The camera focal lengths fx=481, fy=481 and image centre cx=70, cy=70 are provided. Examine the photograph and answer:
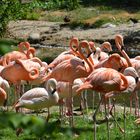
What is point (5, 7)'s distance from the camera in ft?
47.9

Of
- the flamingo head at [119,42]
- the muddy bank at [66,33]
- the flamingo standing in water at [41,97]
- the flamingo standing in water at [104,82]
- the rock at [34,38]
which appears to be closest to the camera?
the flamingo standing in water at [104,82]

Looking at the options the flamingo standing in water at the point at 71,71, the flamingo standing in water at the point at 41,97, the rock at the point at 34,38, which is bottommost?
the rock at the point at 34,38

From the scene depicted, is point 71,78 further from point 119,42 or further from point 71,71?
point 119,42

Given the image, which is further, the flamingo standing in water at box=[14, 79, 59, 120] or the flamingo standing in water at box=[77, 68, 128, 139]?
the flamingo standing in water at box=[14, 79, 59, 120]

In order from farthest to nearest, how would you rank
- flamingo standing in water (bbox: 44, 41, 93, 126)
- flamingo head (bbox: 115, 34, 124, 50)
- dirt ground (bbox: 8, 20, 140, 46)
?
dirt ground (bbox: 8, 20, 140, 46), flamingo head (bbox: 115, 34, 124, 50), flamingo standing in water (bbox: 44, 41, 93, 126)

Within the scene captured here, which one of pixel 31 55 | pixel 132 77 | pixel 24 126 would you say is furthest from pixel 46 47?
pixel 24 126

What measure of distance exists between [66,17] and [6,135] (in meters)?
17.7

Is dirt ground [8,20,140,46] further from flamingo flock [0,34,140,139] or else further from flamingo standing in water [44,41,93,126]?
flamingo standing in water [44,41,93,126]

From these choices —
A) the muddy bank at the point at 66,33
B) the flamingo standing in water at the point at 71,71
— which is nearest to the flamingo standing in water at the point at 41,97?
the flamingo standing in water at the point at 71,71

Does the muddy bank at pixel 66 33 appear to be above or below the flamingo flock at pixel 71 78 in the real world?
below

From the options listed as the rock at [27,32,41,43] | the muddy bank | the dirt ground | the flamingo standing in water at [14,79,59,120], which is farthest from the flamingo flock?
the rock at [27,32,41,43]

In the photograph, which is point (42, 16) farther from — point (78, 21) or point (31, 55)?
point (31, 55)

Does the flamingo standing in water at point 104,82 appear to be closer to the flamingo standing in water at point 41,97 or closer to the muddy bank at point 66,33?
the flamingo standing in water at point 41,97

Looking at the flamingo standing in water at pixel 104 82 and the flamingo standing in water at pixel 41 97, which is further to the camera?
the flamingo standing in water at pixel 41 97
